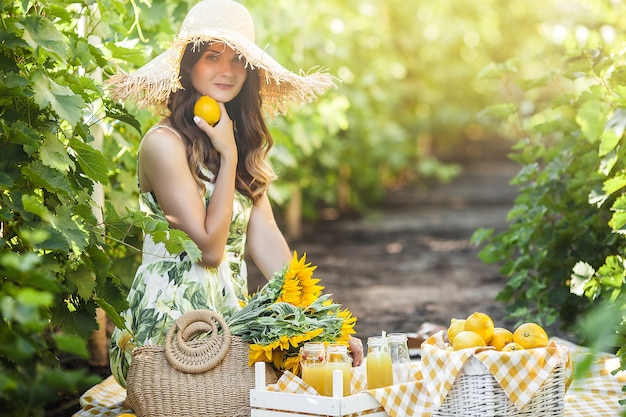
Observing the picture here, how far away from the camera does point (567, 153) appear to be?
4.53 meters

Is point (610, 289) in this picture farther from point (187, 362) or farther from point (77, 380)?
point (77, 380)

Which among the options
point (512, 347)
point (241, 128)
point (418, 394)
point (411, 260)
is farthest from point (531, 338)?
point (411, 260)

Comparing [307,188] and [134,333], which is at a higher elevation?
[307,188]

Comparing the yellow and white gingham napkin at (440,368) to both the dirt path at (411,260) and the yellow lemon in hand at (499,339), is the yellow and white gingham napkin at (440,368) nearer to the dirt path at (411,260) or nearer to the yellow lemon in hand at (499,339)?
the yellow lemon in hand at (499,339)

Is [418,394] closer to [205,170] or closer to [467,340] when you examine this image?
[467,340]

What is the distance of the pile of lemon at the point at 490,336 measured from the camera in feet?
9.83

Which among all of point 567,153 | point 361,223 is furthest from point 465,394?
point 361,223

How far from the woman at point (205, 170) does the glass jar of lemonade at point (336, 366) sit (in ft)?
1.20

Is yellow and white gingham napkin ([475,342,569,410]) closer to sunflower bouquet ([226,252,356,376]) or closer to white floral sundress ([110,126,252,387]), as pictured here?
sunflower bouquet ([226,252,356,376])

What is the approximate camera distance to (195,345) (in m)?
3.17

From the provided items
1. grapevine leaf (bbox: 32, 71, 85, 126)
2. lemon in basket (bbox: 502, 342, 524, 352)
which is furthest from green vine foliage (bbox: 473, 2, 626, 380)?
grapevine leaf (bbox: 32, 71, 85, 126)

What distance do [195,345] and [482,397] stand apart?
3.27 feet

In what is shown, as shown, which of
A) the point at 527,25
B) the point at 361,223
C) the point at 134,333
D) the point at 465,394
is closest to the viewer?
the point at 465,394

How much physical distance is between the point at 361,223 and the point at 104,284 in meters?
9.26
